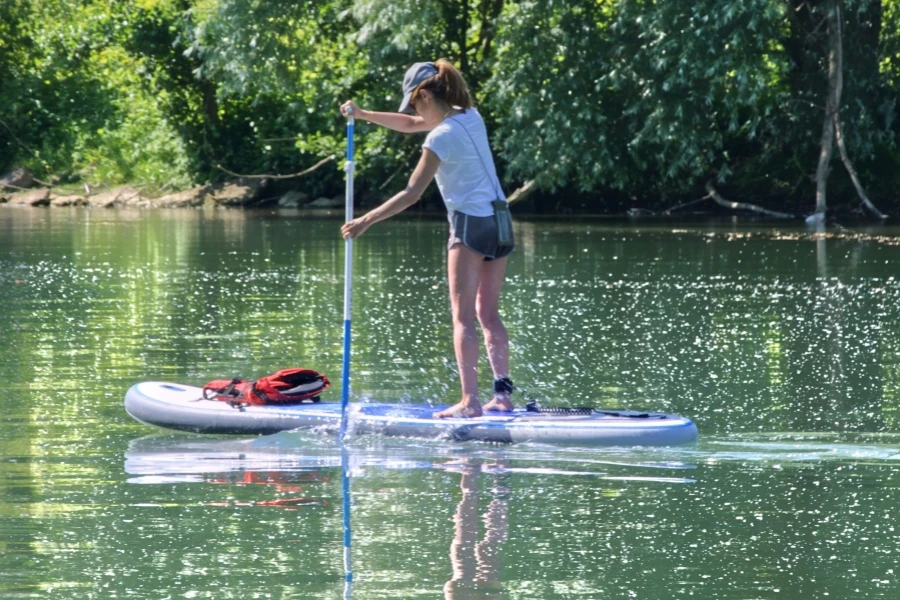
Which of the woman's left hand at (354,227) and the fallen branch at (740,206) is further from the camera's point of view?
the fallen branch at (740,206)

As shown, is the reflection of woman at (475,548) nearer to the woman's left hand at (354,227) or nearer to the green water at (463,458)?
the green water at (463,458)

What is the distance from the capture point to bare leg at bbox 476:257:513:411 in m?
7.66

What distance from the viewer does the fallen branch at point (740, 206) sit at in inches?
1080

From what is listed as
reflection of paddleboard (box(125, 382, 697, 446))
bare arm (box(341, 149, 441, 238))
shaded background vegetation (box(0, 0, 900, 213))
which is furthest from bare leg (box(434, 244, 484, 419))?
shaded background vegetation (box(0, 0, 900, 213))

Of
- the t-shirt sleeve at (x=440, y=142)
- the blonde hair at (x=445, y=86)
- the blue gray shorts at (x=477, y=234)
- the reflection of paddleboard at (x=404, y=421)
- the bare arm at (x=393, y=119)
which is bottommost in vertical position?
the reflection of paddleboard at (x=404, y=421)

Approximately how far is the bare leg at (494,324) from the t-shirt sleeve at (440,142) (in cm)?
66

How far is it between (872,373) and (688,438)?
2.76 metres

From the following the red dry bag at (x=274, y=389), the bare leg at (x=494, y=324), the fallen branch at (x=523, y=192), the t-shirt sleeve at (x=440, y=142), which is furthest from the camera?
the fallen branch at (x=523, y=192)

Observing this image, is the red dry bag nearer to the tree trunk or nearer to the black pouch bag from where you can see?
the black pouch bag

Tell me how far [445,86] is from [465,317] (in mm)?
1124

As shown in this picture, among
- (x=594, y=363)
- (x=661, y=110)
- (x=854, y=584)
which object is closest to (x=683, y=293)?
(x=594, y=363)

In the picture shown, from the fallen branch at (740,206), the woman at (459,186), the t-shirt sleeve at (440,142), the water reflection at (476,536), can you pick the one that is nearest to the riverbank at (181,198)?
the fallen branch at (740,206)

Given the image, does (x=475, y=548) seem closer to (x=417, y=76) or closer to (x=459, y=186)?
(x=459, y=186)

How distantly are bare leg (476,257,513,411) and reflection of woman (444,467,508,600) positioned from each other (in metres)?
1.11
